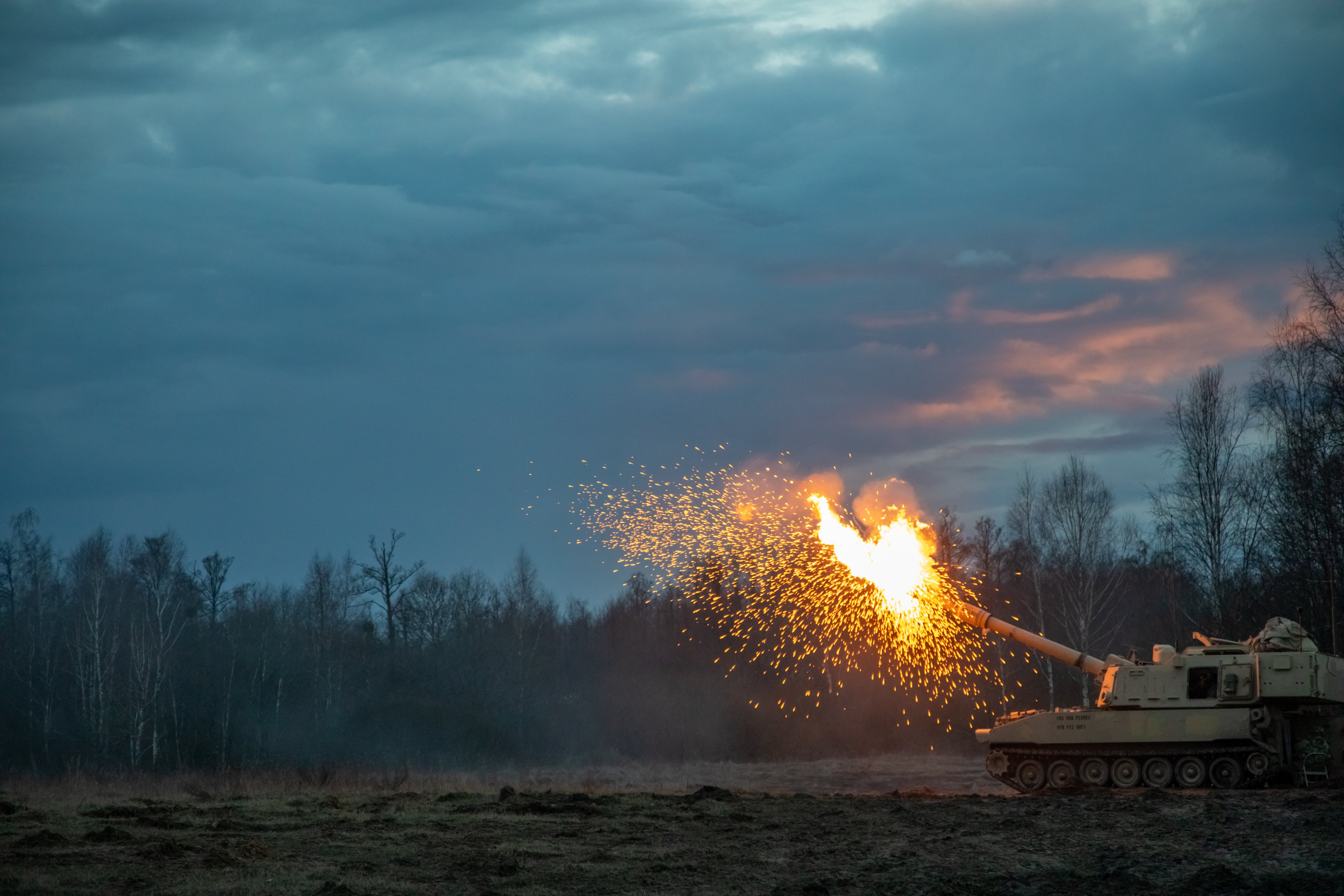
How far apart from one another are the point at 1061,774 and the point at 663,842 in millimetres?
11935

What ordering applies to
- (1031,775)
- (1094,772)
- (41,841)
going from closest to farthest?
(41,841) → (1094,772) → (1031,775)

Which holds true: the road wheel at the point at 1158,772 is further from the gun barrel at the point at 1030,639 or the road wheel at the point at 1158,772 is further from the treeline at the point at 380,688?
the treeline at the point at 380,688

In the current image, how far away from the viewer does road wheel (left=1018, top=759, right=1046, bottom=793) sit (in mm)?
26688

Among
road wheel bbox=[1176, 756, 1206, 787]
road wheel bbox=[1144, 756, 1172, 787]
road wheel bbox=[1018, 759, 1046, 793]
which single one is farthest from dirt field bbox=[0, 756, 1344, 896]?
road wheel bbox=[1144, 756, 1172, 787]

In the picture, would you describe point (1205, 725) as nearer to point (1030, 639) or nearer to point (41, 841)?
point (1030, 639)

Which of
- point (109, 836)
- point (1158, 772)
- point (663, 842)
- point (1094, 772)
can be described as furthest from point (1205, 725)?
point (109, 836)

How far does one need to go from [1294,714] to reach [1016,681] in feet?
83.0

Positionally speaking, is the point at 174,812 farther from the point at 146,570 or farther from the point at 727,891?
the point at 146,570

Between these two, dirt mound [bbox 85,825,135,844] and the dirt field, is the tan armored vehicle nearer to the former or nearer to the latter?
the dirt field

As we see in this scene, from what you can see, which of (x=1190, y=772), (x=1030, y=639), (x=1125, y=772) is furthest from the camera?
(x=1030, y=639)

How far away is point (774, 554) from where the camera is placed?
84.3ft

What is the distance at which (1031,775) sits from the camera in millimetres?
26828

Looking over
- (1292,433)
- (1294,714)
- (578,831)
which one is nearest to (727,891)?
(578,831)

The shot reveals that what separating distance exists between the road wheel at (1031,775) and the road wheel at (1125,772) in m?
1.48
